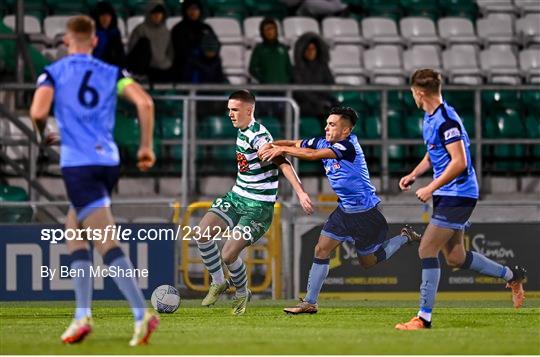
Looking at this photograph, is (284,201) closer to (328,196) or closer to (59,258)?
(328,196)

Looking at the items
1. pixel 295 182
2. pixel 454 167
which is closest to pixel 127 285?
pixel 454 167

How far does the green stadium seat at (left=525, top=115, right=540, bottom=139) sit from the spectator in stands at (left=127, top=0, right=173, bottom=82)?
5125 millimetres

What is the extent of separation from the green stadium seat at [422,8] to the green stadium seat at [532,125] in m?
3.10

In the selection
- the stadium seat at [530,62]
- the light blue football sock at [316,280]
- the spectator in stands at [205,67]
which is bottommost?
the light blue football sock at [316,280]

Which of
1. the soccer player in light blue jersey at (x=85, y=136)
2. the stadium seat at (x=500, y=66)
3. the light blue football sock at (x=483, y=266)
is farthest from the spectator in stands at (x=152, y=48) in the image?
the soccer player in light blue jersey at (x=85, y=136)

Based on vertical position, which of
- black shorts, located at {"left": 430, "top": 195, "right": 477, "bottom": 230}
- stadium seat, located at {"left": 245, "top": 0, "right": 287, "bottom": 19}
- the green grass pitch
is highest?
stadium seat, located at {"left": 245, "top": 0, "right": 287, "bottom": 19}

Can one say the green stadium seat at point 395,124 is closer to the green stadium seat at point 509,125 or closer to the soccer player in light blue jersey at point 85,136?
the green stadium seat at point 509,125

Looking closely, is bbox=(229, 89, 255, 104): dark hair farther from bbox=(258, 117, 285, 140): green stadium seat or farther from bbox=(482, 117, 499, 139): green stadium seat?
bbox=(482, 117, 499, 139): green stadium seat

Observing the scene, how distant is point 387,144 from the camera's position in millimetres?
17562

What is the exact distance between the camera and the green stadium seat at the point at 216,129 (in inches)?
696

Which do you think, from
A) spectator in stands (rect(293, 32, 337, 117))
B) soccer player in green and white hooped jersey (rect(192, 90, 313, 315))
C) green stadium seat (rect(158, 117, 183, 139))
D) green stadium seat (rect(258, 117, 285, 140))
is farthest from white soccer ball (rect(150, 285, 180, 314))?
spectator in stands (rect(293, 32, 337, 117))

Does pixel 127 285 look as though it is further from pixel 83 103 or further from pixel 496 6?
pixel 496 6

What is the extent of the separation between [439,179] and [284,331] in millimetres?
1703

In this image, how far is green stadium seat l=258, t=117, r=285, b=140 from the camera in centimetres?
1703
